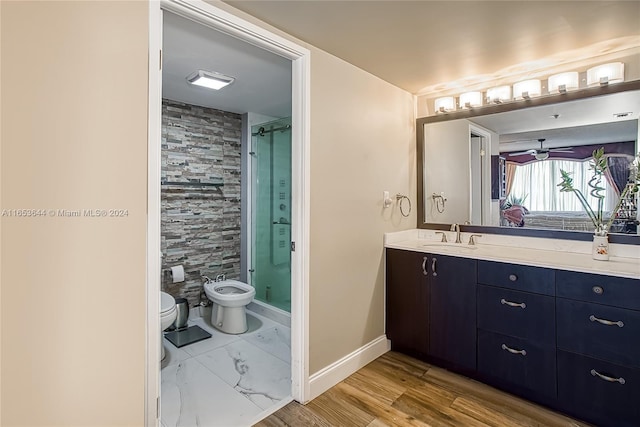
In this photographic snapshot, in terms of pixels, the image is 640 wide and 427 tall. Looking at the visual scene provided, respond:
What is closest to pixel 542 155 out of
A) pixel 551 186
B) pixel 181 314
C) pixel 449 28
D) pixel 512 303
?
pixel 551 186

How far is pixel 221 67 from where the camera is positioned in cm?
242

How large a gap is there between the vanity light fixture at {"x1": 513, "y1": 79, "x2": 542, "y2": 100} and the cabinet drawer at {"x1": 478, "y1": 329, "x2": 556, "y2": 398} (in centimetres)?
172

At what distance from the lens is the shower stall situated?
3604 mm

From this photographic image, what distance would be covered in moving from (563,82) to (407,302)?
191cm

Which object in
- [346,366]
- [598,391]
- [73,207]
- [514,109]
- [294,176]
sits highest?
[514,109]

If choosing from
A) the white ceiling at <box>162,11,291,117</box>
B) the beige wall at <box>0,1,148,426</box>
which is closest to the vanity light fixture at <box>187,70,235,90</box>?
the white ceiling at <box>162,11,291,117</box>

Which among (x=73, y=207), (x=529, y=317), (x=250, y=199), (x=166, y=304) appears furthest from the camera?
(x=250, y=199)

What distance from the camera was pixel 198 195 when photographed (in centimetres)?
355

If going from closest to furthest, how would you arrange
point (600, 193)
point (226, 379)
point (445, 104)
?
point (600, 193), point (226, 379), point (445, 104)

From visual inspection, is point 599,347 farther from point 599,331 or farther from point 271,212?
point 271,212

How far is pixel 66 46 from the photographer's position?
120 centimetres

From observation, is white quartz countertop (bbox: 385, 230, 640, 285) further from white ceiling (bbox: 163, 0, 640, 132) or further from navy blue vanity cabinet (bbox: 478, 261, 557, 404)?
white ceiling (bbox: 163, 0, 640, 132)

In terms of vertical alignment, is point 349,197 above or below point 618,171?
below

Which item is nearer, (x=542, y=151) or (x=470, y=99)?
(x=542, y=151)
